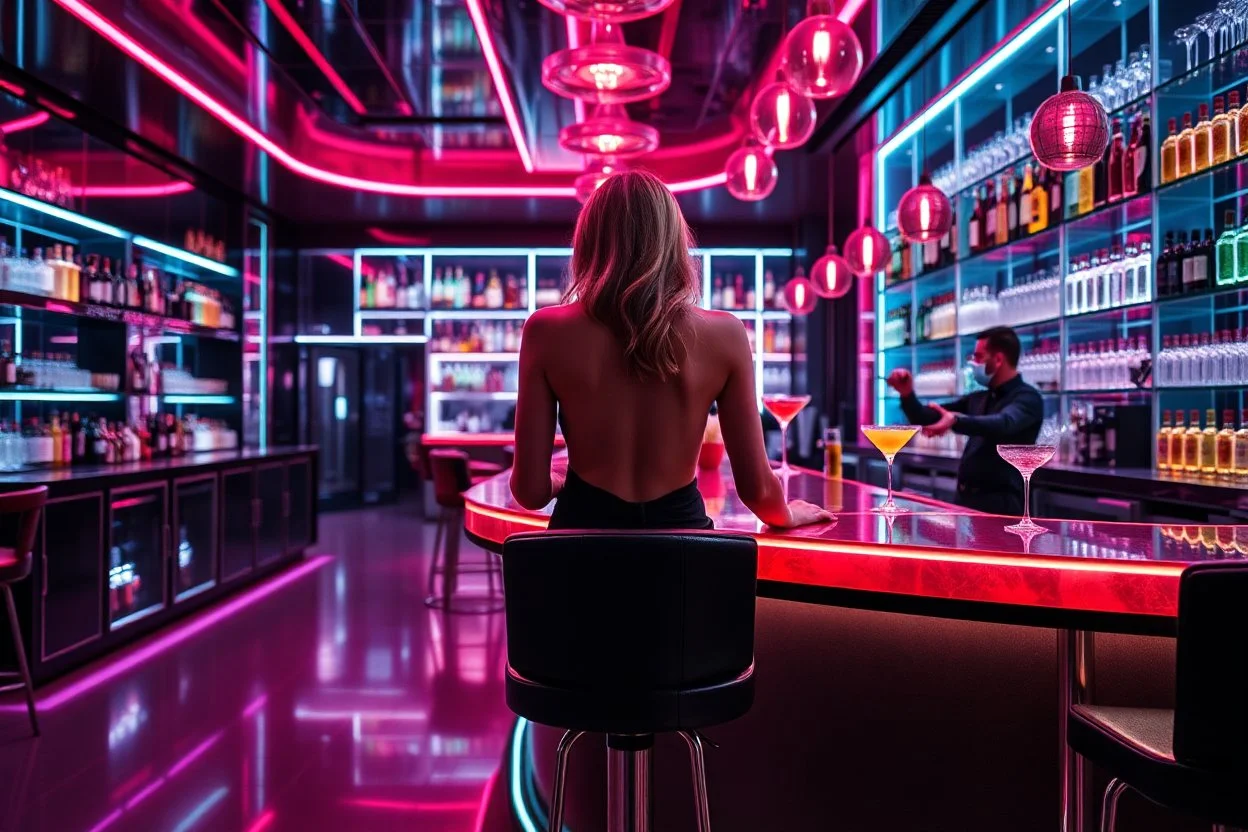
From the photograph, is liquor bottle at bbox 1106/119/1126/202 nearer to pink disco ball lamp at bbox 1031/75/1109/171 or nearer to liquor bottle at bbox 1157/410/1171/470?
liquor bottle at bbox 1157/410/1171/470

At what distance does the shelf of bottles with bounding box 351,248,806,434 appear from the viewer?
9867 mm

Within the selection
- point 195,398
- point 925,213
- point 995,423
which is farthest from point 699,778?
point 195,398

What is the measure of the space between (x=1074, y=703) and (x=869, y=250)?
11.3 ft

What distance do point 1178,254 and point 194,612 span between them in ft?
17.7

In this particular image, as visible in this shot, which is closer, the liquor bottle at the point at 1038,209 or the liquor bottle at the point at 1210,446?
the liquor bottle at the point at 1210,446

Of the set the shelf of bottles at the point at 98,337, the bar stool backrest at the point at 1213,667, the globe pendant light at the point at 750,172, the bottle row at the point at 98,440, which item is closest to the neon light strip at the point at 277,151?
the shelf of bottles at the point at 98,337

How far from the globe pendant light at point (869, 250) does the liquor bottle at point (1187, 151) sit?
1.36 metres

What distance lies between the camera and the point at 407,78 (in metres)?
6.02

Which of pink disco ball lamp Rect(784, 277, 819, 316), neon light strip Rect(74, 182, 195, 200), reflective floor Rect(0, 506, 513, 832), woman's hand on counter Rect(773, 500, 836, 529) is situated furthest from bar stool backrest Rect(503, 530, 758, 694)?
neon light strip Rect(74, 182, 195, 200)

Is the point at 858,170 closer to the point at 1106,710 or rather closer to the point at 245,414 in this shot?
the point at 245,414

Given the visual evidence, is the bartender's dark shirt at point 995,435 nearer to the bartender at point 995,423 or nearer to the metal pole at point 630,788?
the bartender at point 995,423

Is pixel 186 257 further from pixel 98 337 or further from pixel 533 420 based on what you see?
pixel 533 420

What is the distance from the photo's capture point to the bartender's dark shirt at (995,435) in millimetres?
3994

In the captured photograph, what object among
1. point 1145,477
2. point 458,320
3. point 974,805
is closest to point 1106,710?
point 974,805
